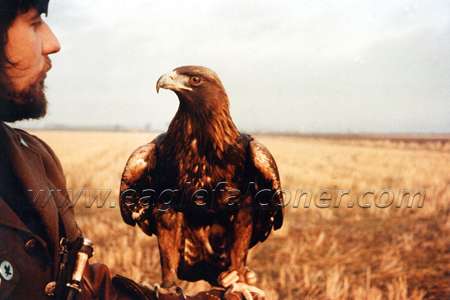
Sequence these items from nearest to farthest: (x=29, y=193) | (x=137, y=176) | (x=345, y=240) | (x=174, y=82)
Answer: (x=29, y=193) → (x=174, y=82) → (x=137, y=176) → (x=345, y=240)

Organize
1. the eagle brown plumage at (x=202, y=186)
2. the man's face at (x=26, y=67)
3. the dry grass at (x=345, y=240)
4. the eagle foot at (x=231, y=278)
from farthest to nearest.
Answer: the dry grass at (x=345, y=240), the eagle foot at (x=231, y=278), the eagle brown plumage at (x=202, y=186), the man's face at (x=26, y=67)

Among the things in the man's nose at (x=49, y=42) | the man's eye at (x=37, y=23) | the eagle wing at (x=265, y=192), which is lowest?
the eagle wing at (x=265, y=192)

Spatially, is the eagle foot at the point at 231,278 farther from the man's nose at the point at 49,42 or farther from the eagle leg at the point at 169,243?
the man's nose at the point at 49,42

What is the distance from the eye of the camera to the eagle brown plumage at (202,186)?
242 cm

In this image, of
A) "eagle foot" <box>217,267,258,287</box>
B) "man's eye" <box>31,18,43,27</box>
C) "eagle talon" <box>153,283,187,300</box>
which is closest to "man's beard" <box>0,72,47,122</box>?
"man's eye" <box>31,18,43,27</box>

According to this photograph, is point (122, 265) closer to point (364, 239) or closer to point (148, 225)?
point (148, 225)

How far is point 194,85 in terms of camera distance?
2.39 m

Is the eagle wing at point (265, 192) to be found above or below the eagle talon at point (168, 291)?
above

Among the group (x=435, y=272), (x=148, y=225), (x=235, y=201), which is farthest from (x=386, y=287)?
(x=148, y=225)

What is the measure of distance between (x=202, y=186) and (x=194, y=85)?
465 millimetres

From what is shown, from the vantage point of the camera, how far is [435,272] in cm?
321

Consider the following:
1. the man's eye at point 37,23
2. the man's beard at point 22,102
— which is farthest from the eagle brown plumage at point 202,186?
the man's eye at point 37,23

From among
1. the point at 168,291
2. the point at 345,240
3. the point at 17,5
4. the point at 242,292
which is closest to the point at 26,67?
the point at 17,5

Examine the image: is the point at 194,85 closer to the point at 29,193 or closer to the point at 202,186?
the point at 202,186
